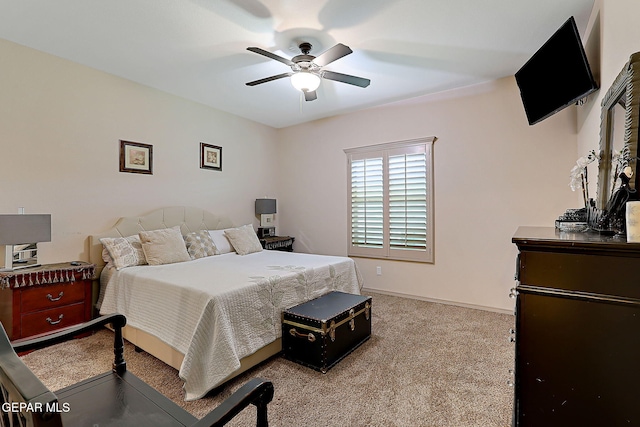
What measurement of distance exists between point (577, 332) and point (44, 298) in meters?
3.85

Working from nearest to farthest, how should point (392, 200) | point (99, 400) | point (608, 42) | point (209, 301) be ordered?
Answer: point (99, 400)
point (608, 42)
point (209, 301)
point (392, 200)

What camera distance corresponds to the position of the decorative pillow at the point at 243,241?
4109mm

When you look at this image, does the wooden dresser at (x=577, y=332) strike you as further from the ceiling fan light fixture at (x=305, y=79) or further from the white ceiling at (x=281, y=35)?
the ceiling fan light fixture at (x=305, y=79)

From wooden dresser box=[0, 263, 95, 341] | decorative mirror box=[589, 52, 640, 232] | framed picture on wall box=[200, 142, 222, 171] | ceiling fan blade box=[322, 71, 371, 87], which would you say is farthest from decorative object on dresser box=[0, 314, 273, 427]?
framed picture on wall box=[200, 142, 222, 171]

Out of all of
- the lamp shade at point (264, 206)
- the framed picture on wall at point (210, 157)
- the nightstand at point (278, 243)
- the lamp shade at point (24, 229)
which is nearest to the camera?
the lamp shade at point (24, 229)

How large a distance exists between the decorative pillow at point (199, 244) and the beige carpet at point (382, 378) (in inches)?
46.2

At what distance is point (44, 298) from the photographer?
9.04ft

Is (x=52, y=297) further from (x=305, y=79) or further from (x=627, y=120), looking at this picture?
(x=627, y=120)

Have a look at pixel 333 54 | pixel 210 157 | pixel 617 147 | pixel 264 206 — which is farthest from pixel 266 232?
pixel 617 147

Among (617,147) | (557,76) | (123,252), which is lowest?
(123,252)

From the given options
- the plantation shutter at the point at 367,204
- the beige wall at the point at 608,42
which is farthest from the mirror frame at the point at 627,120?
the plantation shutter at the point at 367,204

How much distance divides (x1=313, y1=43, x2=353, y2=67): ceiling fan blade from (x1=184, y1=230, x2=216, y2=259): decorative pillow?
2.54 meters

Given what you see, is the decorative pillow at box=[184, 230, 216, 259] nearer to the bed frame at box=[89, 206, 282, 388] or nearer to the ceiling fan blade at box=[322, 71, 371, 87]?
the bed frame at box=[89, 206, 282, 388]

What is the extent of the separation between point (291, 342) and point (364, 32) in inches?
108
